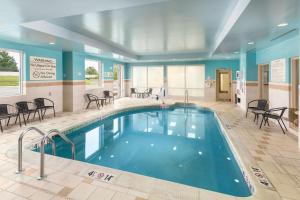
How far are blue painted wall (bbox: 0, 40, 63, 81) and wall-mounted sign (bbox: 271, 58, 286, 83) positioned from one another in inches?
308

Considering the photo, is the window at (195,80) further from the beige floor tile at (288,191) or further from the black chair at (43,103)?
the beige floor tile at (288,191)

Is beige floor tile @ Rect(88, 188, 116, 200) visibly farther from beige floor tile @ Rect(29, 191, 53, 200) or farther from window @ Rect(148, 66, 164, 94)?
window @ Rect(148, 66, 164, 94)

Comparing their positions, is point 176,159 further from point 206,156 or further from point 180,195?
point 180,195

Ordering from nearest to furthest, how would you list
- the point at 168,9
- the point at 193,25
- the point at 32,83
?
the point at 168,9
the point at 193,25
the point at 32,83

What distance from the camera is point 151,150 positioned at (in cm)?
447

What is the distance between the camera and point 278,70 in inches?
231

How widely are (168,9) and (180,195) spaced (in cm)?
334

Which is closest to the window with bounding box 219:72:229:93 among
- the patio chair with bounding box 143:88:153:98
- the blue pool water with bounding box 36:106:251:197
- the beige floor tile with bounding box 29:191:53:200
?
the patio chair with bounding box 143:88:153:98

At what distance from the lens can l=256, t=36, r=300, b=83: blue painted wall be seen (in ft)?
16.3

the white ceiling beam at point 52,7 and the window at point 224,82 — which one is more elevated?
the white ceiling beam at point 52,7

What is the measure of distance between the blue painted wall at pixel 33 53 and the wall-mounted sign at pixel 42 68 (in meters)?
0.15

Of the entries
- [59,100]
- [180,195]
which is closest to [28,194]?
[180,195]

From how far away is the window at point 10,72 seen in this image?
18.8ft

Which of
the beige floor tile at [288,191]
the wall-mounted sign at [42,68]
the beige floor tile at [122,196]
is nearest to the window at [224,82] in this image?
the wall-mounted sign at [42,68]
